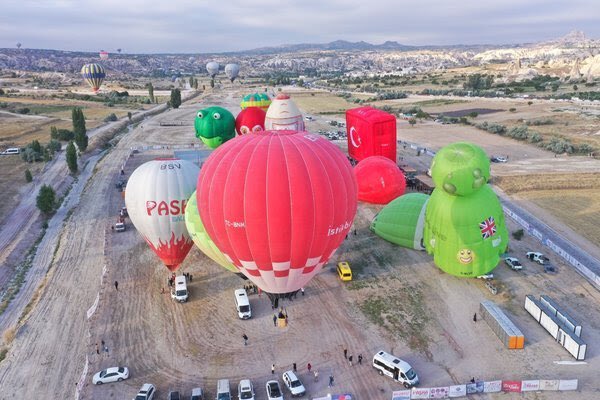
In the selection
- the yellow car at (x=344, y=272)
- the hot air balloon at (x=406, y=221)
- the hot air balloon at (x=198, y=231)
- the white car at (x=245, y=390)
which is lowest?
the white car at (x=245, y=390)

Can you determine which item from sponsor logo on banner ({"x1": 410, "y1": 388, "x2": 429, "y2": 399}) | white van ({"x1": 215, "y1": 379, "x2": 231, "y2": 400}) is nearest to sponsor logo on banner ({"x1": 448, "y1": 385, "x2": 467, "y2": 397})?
sponsor logo on banner ({"x1": 410, "y1": 388, "x2": 429, "y2": 399})

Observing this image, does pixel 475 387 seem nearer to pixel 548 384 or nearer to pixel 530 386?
pixel 530 386

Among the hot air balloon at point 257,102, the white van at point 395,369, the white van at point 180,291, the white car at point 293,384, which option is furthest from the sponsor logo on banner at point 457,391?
the hot air balloon at point 257,102

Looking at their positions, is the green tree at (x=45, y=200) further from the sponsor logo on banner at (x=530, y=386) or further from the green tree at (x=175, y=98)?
the green tree at (x=175, y=98)

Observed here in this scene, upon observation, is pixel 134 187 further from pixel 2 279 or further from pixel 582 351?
pixel 582 351

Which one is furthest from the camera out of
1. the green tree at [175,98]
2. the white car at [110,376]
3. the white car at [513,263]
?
the green tree at [175,98]

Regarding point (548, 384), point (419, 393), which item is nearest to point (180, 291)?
point (419, 393)

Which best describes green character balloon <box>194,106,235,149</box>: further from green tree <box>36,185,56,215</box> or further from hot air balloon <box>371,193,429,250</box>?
hot air balloon <box>371,193,429,250</box>
